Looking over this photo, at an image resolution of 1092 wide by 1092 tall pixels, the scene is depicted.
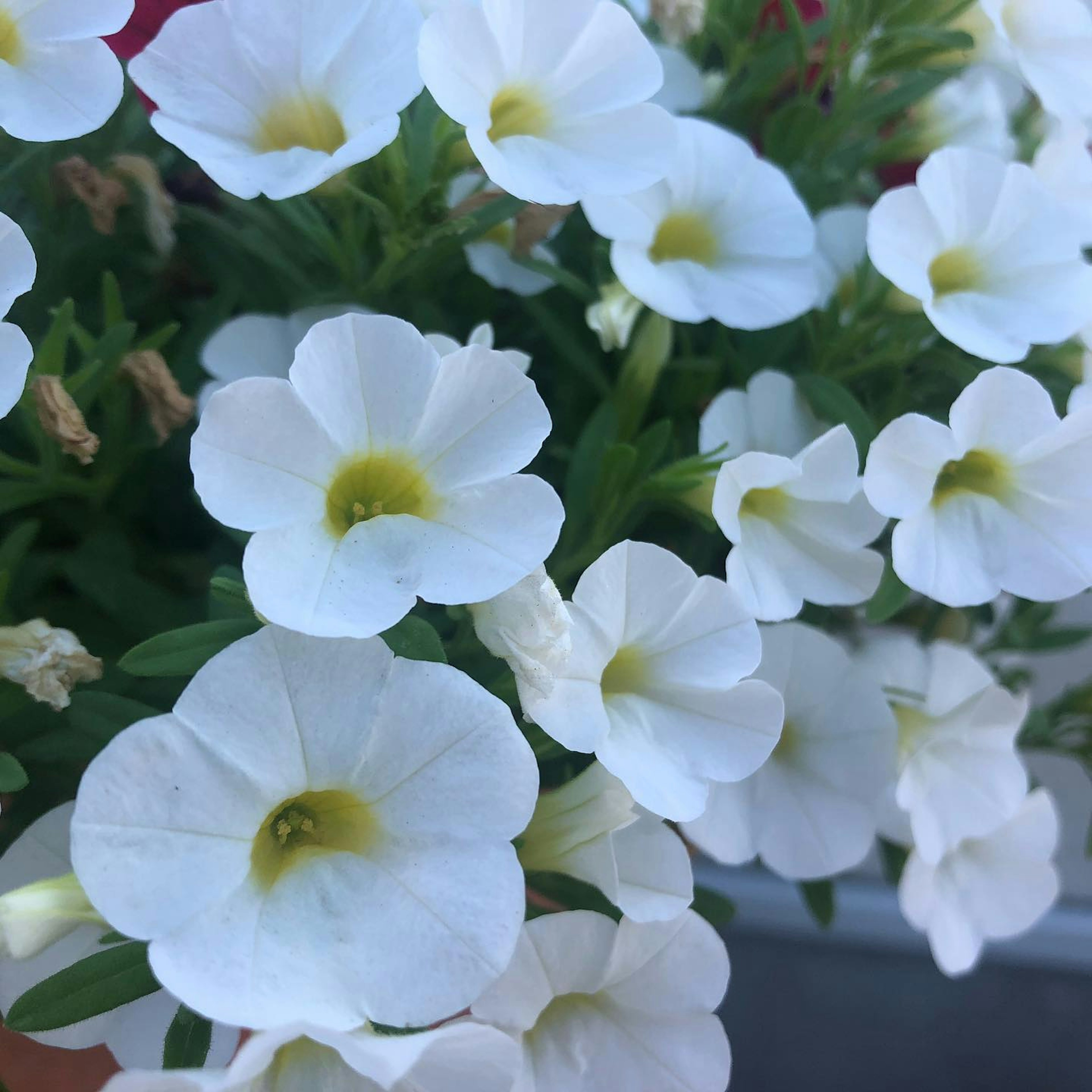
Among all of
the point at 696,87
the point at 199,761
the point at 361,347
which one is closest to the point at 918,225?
the point at 696,87

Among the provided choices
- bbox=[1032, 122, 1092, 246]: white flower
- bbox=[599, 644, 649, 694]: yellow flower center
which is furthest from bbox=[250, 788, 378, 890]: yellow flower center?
bbox=[1032, 122, 1092, 246]: white flower

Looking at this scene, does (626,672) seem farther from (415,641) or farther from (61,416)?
(61,416)

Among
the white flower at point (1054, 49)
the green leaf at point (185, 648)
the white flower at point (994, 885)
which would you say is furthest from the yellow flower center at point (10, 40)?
the white flower at point (994, 885)

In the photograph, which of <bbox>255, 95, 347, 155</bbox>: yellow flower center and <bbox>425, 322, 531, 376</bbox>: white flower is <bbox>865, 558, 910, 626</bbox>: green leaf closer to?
<bbox>425, 322, 531, 376</bbox>: white flower

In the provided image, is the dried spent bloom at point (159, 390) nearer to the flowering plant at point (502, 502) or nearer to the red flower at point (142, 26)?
the flowering plant at point (502, 502)

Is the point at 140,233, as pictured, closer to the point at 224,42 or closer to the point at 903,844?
the point at 224,42
